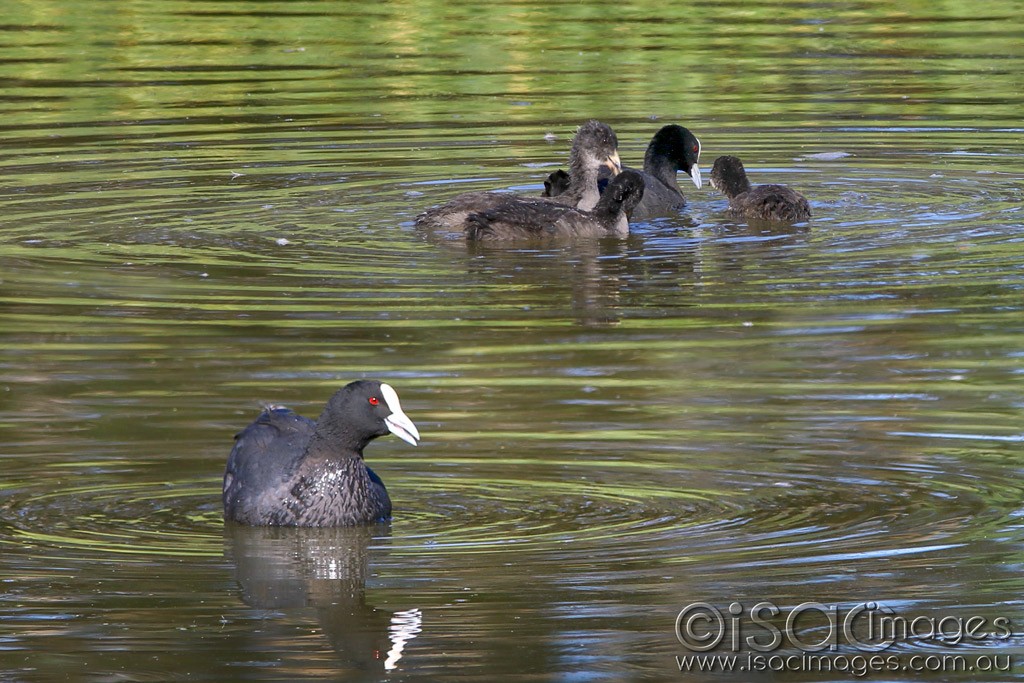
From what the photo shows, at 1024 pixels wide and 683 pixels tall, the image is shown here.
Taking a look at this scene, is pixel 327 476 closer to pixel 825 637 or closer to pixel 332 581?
pixel 332 581

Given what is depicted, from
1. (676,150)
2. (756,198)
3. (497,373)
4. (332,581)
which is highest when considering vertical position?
(676,150)

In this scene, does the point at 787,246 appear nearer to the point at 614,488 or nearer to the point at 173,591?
the point at 614,488

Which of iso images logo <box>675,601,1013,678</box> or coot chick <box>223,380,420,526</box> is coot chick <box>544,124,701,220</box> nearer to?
coot chick <box>223,380,420,526</box>

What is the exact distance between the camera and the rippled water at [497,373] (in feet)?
23.4

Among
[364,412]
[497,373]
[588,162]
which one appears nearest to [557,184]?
[588,162]

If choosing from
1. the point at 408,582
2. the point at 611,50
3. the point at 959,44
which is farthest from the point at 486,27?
the point at 408,582

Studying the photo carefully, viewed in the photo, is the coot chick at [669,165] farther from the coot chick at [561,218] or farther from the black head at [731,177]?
the coot chick at [561,218]

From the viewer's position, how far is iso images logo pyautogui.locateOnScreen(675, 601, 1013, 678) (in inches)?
261

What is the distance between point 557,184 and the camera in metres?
15.7

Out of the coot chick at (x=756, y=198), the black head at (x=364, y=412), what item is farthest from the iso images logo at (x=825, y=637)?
the coot chick at (x=756, y=198)

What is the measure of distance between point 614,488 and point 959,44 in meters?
15.7

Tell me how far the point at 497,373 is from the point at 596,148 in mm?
5635

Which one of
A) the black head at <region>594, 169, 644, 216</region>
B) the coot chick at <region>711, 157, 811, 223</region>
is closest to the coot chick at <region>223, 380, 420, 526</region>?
the black head at <region>594, 169, 644, 216</region>

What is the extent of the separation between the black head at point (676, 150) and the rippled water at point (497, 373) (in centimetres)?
64
